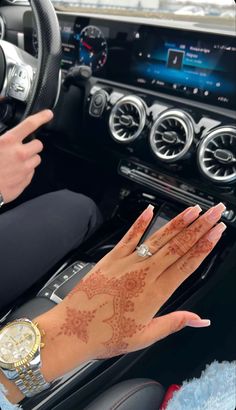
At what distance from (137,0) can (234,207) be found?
0.95m

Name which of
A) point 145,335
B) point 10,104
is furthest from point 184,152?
point 145,335

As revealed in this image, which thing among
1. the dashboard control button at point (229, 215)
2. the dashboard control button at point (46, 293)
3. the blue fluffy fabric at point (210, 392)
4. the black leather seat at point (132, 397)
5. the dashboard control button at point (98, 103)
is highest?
the dashboard control button at point (98, 103)

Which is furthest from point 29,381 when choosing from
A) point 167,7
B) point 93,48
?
point 167,7

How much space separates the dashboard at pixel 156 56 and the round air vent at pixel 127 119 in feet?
0.32

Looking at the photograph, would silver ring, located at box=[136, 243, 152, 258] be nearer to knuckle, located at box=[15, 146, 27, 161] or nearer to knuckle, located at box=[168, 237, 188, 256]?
knuckle, located at box=[168, 237, 188, 256]

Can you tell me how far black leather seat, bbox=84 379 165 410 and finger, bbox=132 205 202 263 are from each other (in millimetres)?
216

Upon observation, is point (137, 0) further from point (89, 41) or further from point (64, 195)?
point (64, 195)

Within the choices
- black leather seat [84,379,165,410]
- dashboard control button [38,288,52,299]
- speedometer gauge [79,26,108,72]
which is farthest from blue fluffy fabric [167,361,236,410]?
speedometer gauge [79,26,108,72]

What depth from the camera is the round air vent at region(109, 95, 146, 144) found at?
1600mm

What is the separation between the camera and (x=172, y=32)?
155 cm

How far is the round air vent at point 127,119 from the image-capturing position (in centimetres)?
160

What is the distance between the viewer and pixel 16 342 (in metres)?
0.85

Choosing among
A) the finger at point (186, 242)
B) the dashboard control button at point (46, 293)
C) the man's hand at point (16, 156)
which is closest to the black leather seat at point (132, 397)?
the finger at point (186, 242)

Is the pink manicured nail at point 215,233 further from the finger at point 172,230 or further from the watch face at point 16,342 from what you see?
the watch face at point 16,342
